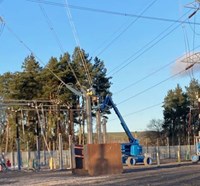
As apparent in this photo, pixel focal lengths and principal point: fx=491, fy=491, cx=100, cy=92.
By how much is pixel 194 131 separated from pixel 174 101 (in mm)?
8543

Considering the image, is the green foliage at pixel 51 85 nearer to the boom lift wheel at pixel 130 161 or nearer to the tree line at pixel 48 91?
the tree line at pixel 48 91

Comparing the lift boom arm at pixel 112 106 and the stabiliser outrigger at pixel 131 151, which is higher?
the lift boom arm at pixel 112 106

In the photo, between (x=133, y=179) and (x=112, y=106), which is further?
(x=112, y=106)

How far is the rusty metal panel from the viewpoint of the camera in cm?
2812

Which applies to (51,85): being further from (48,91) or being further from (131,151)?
(131,151)

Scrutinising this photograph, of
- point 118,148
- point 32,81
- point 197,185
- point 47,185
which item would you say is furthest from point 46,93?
point 197,185

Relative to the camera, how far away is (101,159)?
2819 centimetres

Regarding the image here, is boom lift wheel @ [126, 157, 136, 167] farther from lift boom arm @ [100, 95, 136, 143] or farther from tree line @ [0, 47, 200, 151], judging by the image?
tree line @ [0, 47, 200, 151]

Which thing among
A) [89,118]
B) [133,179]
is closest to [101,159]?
[89,118]

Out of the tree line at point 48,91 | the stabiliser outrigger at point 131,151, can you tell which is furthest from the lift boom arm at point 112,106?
the tree line at point 48,91

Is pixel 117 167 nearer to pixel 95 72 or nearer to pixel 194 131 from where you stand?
pixel 95 72

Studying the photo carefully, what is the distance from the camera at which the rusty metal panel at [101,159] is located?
28.1m

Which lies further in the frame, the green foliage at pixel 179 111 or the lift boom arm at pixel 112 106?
the green foliage at pixel 179 111

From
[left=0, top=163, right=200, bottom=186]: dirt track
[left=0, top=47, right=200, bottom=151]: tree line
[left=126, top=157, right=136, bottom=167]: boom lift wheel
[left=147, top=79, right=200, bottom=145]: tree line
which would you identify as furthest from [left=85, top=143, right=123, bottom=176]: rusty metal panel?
[left=147, top=79, right=200, bottom=145]: tree line
